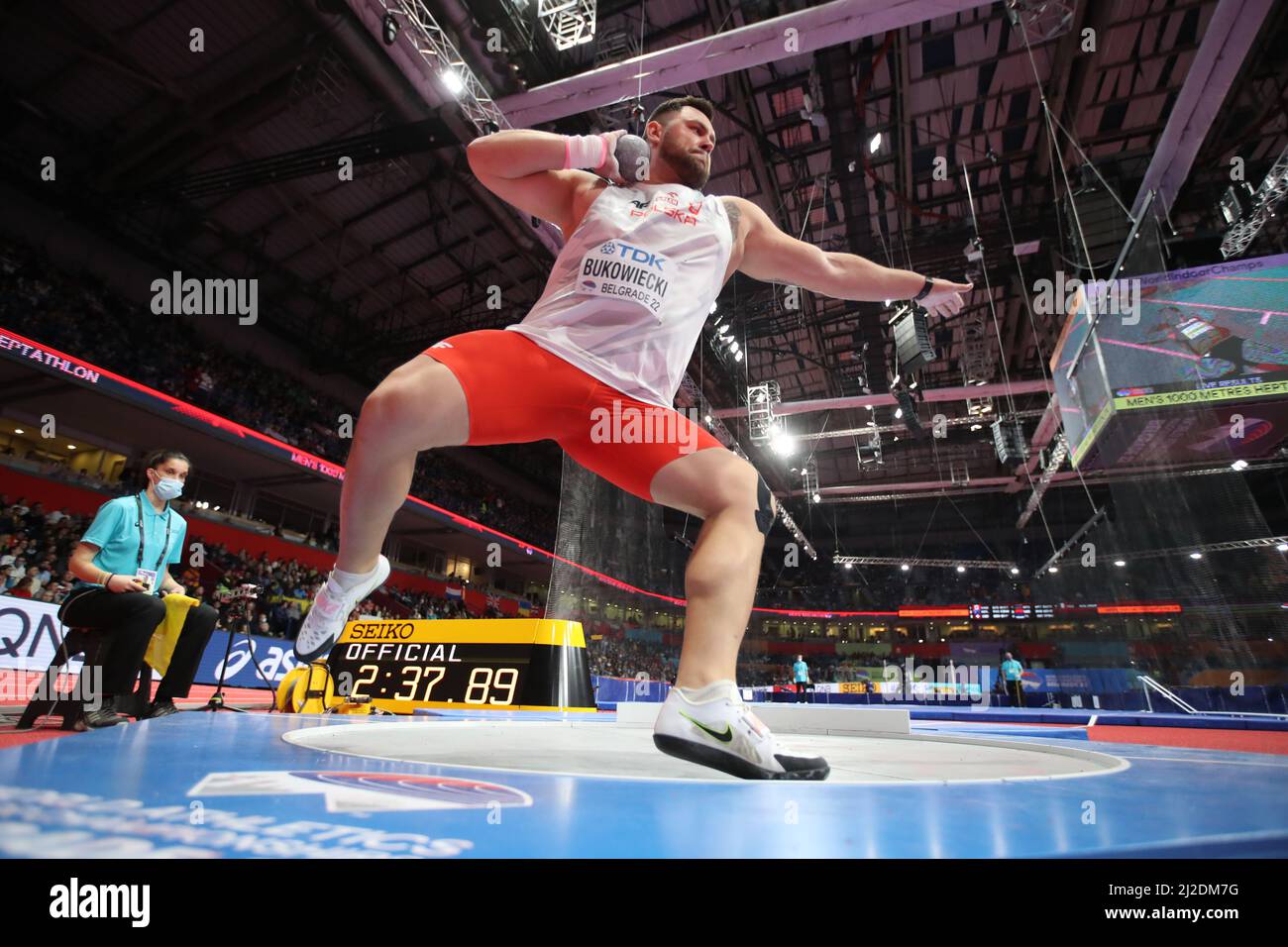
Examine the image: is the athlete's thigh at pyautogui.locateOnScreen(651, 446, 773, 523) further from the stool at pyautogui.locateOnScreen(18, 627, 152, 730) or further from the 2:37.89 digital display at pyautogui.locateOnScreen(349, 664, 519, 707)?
the 2:37.89 digital display at pyautogui.locateOnScreen(349, 664, 519, 707)

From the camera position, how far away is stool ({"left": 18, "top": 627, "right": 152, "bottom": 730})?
1.99 meters

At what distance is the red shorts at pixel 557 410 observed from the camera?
4.16ft

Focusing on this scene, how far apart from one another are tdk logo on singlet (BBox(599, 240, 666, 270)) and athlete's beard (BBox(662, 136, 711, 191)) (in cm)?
34

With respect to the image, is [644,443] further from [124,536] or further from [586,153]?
[124,536]

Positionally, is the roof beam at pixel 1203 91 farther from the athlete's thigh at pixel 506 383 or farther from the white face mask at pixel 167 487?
the white face mask at pixel 167 487

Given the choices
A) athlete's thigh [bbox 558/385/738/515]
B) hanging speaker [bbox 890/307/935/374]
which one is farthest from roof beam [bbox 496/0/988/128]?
athlete's thigh [bbox 558/385/738/515]

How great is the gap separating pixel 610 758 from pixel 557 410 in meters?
0.86

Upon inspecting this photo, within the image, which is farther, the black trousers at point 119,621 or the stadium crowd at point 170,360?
the stadium crowd at point 170,360

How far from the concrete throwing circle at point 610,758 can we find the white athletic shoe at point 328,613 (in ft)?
0.72

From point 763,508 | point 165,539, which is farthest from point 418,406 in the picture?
point 165,539

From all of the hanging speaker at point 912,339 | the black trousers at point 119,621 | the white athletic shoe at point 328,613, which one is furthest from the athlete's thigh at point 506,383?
the hanging speaker at point 912,339

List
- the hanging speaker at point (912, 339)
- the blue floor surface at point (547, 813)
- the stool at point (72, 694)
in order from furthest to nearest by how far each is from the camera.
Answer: the hanging speaker at point (912, 339), the stool at point (72, 694), the blue floor surface at point (547, 813)

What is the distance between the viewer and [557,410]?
1.33 m
